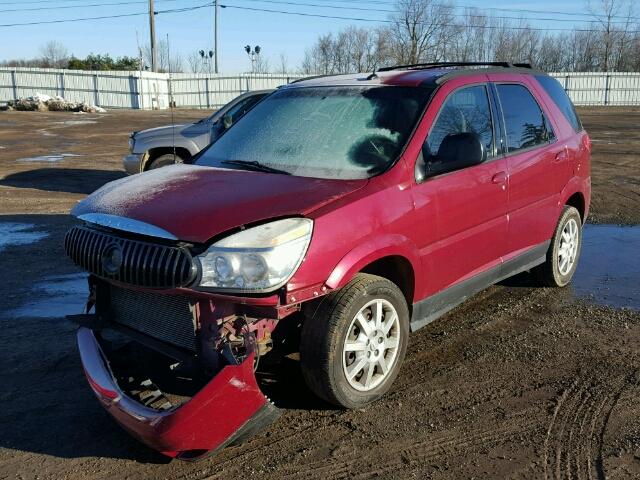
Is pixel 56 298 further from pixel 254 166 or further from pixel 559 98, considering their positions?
pixel 559 98

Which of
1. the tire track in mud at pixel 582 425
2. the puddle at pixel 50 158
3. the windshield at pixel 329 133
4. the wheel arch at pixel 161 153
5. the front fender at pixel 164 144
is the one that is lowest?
the tire track in mud at pixel 582 425

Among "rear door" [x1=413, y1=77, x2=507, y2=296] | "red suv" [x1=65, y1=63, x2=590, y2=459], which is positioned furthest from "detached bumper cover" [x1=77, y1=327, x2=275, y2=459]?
"rear door" [x1=413, y1=77, x2=507, y2=296]

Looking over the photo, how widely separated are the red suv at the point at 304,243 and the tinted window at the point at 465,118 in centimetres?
2

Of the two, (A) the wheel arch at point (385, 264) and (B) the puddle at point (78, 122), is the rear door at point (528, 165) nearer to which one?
(A) the wheel arch at point (385, 264)

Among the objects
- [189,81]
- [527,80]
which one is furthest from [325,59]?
[527,80]

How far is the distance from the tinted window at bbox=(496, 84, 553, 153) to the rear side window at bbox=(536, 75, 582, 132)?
42cm

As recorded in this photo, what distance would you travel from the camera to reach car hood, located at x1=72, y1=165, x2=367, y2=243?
3.24 meters

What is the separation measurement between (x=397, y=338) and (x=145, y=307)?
1.52 meters

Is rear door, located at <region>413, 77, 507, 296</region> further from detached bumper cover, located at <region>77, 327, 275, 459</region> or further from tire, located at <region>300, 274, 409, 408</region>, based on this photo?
detached bumper cover, located at <region>77, 327, 275, 459</region>

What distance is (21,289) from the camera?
6.04 m

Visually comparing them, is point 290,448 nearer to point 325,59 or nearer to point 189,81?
point 189,81

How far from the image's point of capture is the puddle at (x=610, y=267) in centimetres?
577

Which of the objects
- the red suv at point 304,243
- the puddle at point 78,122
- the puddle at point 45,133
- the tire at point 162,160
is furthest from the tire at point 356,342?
the puddle at point 78,122

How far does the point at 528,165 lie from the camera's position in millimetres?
5008
